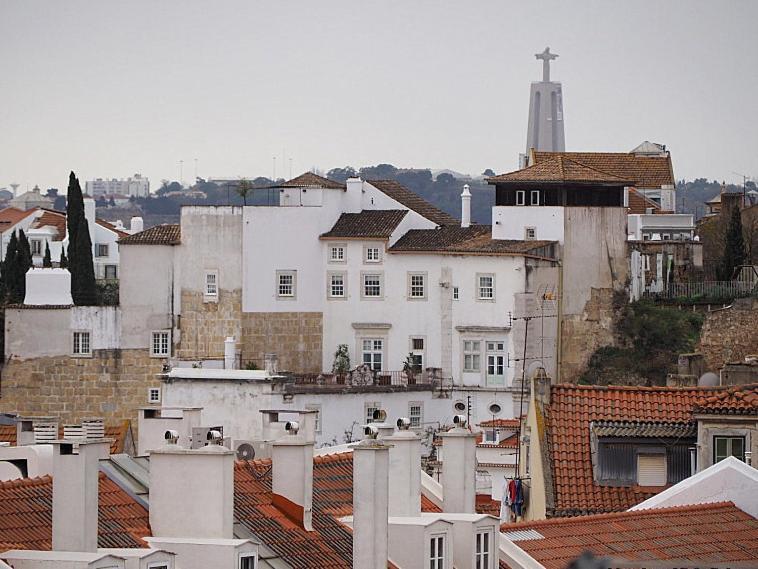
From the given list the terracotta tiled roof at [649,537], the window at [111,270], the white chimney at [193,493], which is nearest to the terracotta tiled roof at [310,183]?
the window at [111,270]

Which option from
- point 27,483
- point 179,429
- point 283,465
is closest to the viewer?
point 27,483

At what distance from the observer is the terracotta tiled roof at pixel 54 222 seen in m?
110

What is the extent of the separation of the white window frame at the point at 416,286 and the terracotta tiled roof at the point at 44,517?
53656 mm

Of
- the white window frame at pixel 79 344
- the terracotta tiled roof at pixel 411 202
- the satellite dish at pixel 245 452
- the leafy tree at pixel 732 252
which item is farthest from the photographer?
the leafy tree at pixel 732 252

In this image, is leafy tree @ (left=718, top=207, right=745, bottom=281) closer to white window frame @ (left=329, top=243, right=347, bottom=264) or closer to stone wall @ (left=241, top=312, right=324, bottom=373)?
white window frame @ (left=329, top=243, right=347, bottom=264)

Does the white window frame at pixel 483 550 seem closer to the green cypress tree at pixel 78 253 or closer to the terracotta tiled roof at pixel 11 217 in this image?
the green cypress tree at pixel 78 253

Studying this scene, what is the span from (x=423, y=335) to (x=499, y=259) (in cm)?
378

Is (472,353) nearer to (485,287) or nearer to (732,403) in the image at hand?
(485,287)

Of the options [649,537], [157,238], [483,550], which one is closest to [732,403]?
[649,537]

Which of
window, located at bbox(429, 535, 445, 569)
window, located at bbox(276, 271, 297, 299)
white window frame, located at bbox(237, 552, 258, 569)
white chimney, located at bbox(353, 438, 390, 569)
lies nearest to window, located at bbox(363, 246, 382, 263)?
window, located at bbox(276, 271, 297, 299)

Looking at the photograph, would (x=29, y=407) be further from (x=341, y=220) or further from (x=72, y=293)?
(x=341, y=220)

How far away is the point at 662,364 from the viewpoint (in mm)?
76438

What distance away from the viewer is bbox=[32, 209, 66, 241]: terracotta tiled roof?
10956 cm

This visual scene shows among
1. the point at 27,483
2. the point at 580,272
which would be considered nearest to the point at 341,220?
the point at 580,272
